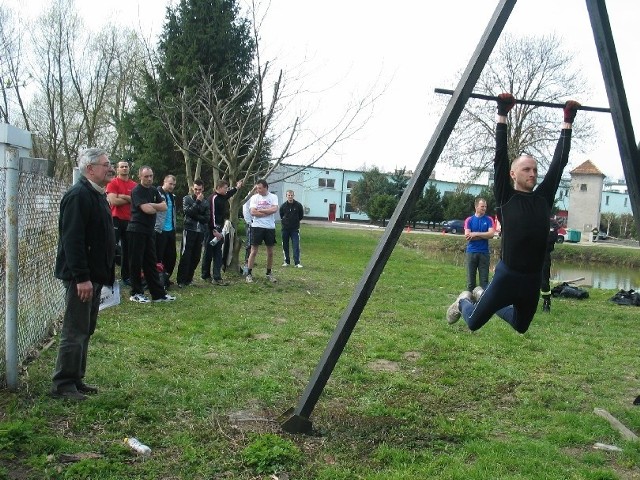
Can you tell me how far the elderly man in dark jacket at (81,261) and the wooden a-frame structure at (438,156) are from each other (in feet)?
5.96

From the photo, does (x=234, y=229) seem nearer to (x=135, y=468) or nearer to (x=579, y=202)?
(x=135, y=468)

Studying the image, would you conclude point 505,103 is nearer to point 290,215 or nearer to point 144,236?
point 144,236

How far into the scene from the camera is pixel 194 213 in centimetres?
1141

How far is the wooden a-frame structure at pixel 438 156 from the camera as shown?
4.56 meters

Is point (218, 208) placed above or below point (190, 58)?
below

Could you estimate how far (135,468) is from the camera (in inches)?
149

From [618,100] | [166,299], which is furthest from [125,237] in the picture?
[618,100]

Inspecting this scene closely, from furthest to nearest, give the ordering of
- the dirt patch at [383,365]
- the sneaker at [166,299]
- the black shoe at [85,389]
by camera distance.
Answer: the sneaker at [166,299] < the dirt patch at [383,365] < the black shoe at [85,389]

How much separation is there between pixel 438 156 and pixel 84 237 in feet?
9.65

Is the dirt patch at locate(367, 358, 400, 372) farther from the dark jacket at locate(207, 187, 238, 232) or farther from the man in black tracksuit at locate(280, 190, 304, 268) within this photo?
the man in black tracksuit at locate(280, 190, 304, 268)

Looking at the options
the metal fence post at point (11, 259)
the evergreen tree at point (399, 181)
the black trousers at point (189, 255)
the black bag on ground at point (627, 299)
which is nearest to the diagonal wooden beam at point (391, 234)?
the metal fence post at point (11, 259)

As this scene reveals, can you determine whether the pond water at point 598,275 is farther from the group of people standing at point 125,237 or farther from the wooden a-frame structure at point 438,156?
the wooden a-frame structure at point 438,156

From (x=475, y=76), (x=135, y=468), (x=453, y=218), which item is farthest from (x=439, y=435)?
(x=453, y=218)

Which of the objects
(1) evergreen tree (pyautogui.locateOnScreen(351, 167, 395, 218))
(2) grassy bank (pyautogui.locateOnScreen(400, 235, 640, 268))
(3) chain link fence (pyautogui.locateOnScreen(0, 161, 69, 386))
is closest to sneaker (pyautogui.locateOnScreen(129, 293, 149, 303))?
(3) chain link fence (pyautogui.locateOnScreen(0, 161, 69, 386))
